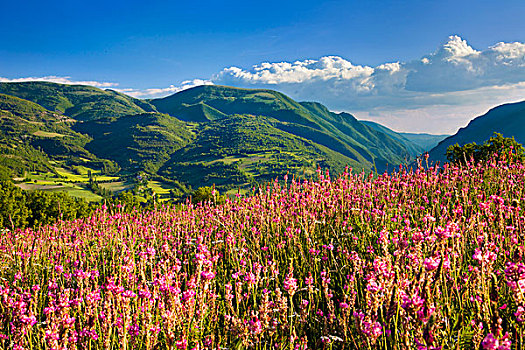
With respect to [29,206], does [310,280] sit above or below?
above

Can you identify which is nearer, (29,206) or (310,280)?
(310,280)

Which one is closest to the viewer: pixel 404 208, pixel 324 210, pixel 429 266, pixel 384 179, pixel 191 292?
pixel 429 266

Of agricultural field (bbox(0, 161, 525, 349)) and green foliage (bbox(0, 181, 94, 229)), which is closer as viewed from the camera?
agricultural field (bbox(0, 161, 525, 349))

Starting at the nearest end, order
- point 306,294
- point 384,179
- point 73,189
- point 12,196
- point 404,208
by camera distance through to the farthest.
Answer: point 306,294 < point 404,208 < point 384,179 < point 12,196 < point 73,189

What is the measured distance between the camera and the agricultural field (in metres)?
1.96

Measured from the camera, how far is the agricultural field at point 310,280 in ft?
6.42

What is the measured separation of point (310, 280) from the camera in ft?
9.66

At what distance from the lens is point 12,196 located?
4694cm

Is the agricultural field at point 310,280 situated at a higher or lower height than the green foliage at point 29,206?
higher

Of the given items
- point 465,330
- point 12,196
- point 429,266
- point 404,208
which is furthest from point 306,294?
point 12,196

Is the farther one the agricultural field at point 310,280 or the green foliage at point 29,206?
the green foliage at point 29,206

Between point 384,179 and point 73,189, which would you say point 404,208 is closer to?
point 384,179

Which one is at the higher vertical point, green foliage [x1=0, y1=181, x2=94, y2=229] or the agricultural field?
the agricultural field

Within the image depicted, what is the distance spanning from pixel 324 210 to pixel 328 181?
46.0 inches
